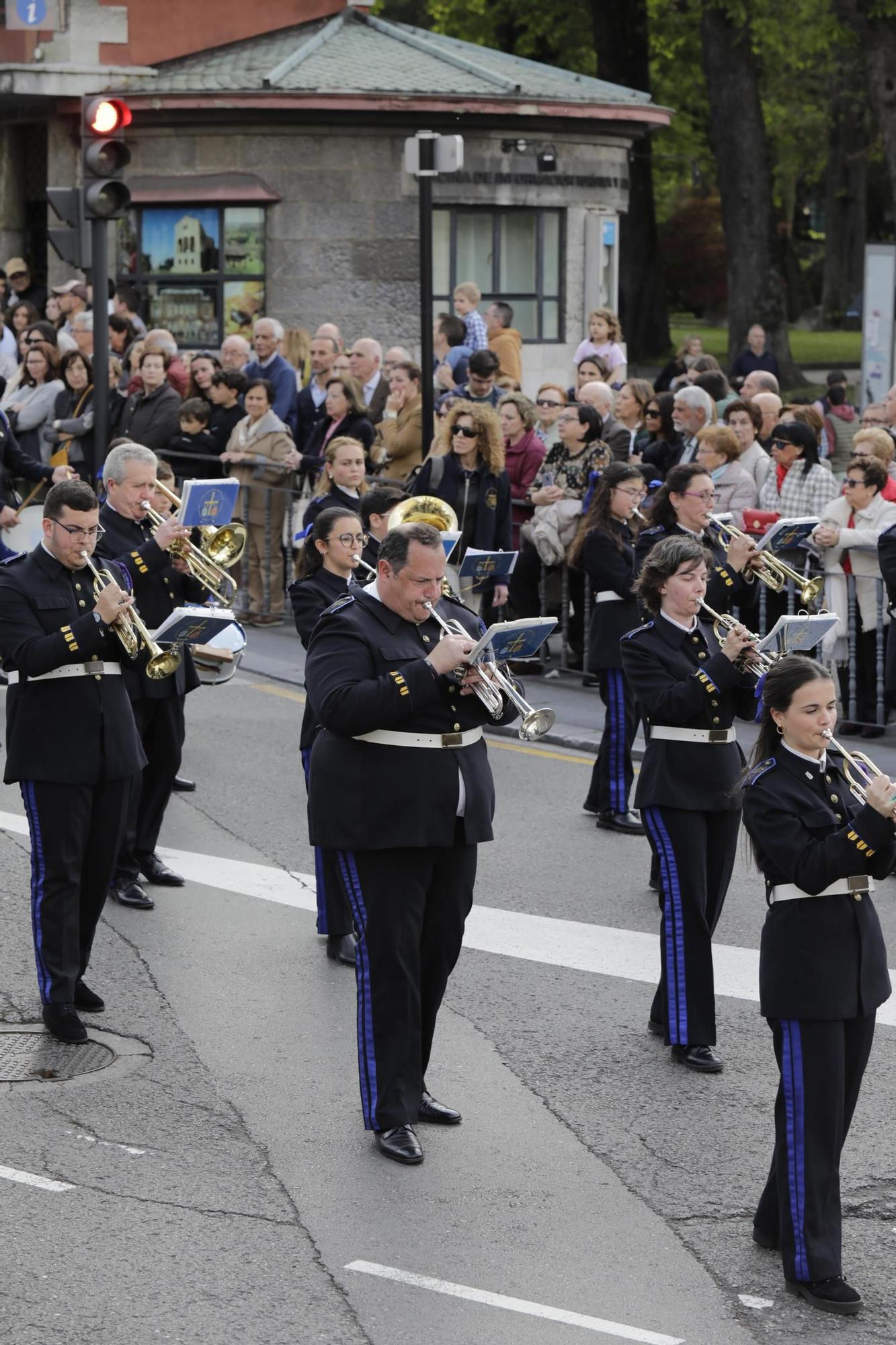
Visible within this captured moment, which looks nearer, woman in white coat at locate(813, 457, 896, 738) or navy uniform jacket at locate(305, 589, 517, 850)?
navy uniform jacket at locate(305, 589, 517, 850)

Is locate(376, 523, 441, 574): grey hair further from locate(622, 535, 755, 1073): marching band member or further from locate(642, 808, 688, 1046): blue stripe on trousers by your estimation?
locate(642, 808, 688, 1046): blue stripe on trousers

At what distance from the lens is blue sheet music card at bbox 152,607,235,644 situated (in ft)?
27.0

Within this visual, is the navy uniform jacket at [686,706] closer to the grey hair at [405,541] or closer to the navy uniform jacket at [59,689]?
the grey hair at [405,541]

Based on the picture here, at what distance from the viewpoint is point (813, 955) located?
5855 millimetres

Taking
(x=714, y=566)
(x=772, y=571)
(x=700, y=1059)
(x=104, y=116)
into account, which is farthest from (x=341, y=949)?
(x=104, y=116)

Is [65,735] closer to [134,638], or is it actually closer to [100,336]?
[134,638]

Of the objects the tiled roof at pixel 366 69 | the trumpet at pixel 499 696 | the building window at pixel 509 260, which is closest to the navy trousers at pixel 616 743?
the trumpet at pixel 499 696

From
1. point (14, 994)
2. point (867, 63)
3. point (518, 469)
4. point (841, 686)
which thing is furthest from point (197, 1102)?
point (867, 63)

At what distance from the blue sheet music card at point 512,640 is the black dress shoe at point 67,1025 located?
231 cm

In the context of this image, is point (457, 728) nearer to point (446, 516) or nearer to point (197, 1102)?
point (197, 1102)

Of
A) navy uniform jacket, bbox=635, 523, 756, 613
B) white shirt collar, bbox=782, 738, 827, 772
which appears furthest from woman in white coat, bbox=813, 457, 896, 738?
white shirt collar, bbox=782, 738, 827, 772

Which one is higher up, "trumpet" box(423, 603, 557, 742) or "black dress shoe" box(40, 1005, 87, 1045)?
"trumpet" box(423, 603, 557, 742)

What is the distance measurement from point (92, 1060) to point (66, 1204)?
1350mm

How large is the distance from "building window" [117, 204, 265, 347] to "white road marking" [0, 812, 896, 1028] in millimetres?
15971
